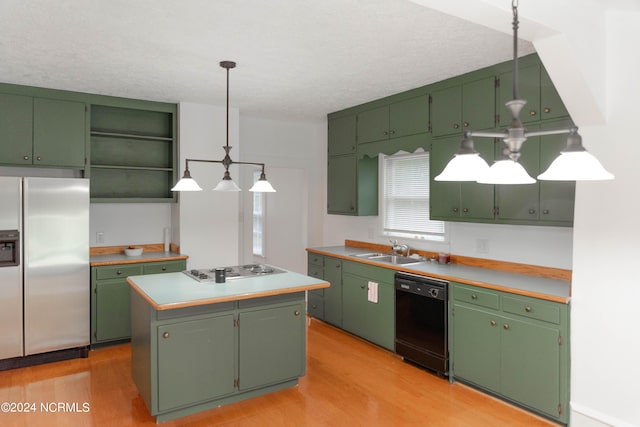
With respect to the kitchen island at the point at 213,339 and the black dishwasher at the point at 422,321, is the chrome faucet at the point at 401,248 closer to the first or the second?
the black dishwasher at the point at 422,321

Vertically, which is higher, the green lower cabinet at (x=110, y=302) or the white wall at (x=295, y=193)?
the white wall at (x=295, y=193)

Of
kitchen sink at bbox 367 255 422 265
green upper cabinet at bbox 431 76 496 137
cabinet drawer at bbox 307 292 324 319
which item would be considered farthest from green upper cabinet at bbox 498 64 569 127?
cabinet drawer at bbox 307 292 324 319

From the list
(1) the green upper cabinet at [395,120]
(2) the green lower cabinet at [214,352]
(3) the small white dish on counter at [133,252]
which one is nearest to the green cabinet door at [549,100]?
(1) the green upper cabinet at [395,120]

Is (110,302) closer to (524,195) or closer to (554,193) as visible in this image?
(524,195)

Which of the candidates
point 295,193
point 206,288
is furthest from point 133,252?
point 295,193

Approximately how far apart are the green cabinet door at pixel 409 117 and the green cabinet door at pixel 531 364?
78.0 inches

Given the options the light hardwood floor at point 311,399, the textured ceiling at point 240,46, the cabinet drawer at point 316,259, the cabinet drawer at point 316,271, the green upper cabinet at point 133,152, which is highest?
the textured ceiling at point 240,46

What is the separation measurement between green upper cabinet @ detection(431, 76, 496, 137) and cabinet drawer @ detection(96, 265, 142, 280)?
10.7 ft

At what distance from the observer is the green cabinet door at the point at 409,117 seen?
417 centimetres

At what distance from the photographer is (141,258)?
4.56 metres

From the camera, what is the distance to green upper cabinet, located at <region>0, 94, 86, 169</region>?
4.07 metres

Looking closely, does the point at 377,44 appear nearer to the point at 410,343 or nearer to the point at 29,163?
the point at 410,343

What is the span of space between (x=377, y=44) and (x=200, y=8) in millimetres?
1195

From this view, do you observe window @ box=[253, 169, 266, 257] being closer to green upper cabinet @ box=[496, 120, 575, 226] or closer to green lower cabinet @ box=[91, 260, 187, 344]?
green lower cabinet @ box=[91, 260, 187, 344]
